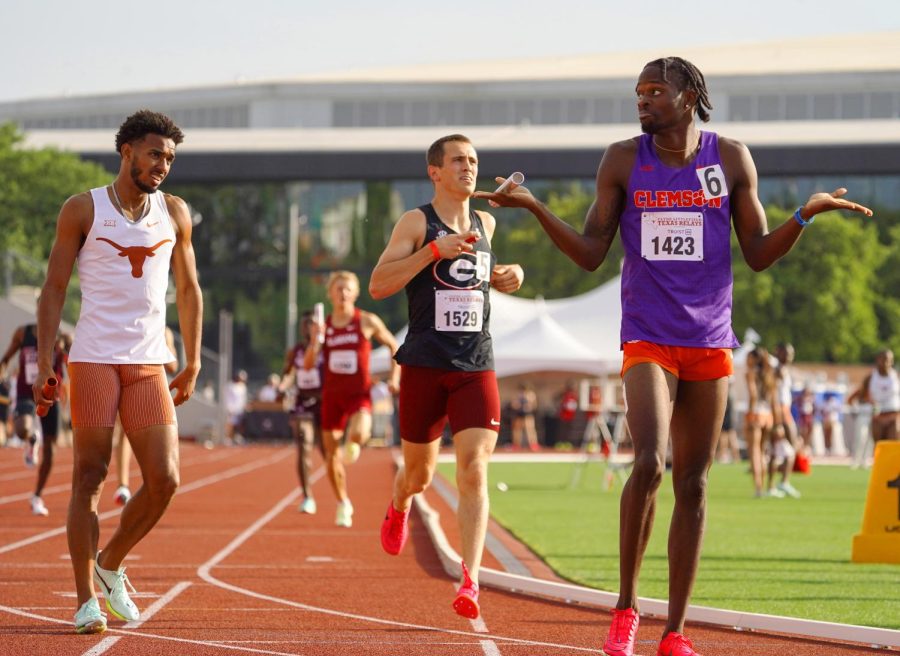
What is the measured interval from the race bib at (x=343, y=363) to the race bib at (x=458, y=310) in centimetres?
664

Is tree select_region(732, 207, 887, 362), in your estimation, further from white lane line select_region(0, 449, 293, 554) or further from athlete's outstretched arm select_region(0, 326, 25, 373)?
athlete's outstretched arm select_region(0, 326, 25, 373)

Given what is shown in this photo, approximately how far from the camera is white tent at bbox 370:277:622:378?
39.2 metres

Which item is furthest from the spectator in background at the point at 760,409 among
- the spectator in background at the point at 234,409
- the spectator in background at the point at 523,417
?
the spectator in background at the point at 234,409

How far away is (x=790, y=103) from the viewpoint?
284 ft

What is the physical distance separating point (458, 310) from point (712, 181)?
1.86 metres

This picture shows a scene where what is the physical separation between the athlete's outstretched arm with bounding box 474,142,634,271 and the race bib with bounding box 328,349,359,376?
26.9ft

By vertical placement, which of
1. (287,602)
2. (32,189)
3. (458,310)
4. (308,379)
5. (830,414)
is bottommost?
(830,414)

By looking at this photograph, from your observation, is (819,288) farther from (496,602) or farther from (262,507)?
(496,602)

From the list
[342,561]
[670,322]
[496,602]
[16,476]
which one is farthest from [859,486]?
[670,322]

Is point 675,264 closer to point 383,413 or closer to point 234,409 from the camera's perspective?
point 383,413

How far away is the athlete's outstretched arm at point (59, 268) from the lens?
24.6ft

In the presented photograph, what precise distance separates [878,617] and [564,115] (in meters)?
80.7

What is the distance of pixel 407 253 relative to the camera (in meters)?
8.12

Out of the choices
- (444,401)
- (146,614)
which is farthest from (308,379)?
(444,401)
